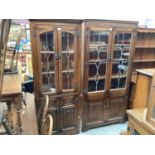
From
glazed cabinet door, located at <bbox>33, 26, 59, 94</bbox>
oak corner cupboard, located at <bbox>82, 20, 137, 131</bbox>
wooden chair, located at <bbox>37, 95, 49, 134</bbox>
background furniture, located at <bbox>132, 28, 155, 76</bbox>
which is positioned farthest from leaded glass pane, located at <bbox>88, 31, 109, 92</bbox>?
wooden chair, located at <bbox>37, 95, 49, 134</bbox>

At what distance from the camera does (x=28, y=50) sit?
8.07 feet

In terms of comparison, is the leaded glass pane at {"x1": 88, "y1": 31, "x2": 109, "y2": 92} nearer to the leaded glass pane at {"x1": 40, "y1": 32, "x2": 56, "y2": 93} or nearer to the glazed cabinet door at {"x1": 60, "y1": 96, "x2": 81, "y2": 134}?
the glazed cabinet door at {"x1": 60, "y1": 96, "x2": 81, "y2": 134}

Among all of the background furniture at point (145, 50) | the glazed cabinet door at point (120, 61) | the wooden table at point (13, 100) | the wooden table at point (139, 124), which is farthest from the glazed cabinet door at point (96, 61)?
the wooden table at point (13, 100)

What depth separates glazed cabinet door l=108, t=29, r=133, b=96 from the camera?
2.54 meters

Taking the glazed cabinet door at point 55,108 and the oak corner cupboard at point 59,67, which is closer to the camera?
the oak corner cupboard at point 59,67

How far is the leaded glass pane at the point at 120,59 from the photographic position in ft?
8.43

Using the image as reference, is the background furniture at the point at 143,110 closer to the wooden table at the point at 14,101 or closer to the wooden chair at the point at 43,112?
the wooden chair at the point at 43,112

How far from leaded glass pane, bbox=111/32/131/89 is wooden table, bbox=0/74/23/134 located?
175 cm

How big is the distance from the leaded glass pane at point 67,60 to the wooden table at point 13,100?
3.37ft

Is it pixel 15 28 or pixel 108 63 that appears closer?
pixel 15 28
